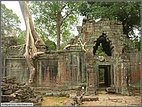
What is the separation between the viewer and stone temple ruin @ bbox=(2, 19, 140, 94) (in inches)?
446

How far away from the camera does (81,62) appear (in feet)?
37.8

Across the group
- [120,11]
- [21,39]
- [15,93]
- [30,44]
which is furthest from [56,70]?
[21,39]

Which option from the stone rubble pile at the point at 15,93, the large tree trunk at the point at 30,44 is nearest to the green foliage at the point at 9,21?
the large tree trunk at the point at 30,44

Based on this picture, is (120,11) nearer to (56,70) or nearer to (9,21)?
(56,70)

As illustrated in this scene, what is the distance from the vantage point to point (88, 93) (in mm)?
10258

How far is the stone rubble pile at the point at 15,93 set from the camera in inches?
308

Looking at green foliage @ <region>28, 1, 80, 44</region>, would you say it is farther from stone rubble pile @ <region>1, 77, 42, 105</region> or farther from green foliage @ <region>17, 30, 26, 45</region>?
stone rubble pile @ <region>1, 77, 42, 105</region>

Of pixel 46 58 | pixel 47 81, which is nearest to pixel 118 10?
pixel 46 58

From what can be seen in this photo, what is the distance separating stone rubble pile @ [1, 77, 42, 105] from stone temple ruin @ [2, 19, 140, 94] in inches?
98.1

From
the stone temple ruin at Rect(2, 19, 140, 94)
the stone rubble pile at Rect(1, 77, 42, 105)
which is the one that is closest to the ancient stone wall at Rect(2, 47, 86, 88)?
the stone temple ruin at Rect(2, 19, 140, 94)

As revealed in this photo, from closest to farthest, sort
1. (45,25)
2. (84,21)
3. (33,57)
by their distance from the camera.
Result: (33,57)
(84,21)
(45,25)

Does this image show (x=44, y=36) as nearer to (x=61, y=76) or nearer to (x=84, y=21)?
(x=84, y=21)

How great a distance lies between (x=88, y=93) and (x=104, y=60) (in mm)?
2892

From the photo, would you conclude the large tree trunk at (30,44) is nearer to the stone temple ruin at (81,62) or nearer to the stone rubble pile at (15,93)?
the stone temple ruin at (81,62)
